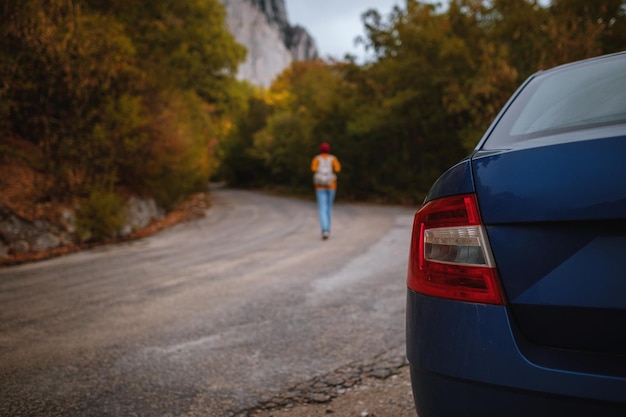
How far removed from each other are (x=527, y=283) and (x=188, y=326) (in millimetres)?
2939

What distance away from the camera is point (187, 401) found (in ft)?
7.42

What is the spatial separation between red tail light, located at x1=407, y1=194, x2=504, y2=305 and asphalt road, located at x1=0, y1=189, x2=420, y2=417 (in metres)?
1.36

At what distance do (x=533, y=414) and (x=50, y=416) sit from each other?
7.23ft

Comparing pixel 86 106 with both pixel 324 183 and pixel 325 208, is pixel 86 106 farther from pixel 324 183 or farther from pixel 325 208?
pixel 325 208

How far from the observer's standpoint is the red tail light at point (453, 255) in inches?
47.5

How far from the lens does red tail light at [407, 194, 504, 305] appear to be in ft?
3.96

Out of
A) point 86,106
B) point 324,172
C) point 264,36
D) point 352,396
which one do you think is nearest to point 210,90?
point 86,106

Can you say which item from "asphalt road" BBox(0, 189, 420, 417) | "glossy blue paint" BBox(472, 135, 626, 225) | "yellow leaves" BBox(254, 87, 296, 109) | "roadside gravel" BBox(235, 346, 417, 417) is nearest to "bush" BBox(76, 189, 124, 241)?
"asphalt road" BBox(0, 189, 420, 417)

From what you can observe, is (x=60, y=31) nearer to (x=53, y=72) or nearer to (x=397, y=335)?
(x=53, y=72)

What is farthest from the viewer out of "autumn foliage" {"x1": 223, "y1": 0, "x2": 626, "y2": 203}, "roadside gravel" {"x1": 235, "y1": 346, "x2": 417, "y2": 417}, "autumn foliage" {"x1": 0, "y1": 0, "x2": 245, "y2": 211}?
"autumn foliage" {"x1": 223, "y1": 0, "x2": 626, "y2": 203}

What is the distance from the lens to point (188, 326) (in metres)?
3.48

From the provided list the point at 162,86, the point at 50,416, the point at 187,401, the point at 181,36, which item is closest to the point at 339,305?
the point at 187,401

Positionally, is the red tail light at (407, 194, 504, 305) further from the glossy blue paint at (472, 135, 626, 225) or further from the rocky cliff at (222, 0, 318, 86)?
the rocky cliff at (222, 0, 318, 86)

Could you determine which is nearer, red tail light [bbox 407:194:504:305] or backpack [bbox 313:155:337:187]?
red tail light [bbox 407:194:504:305]
